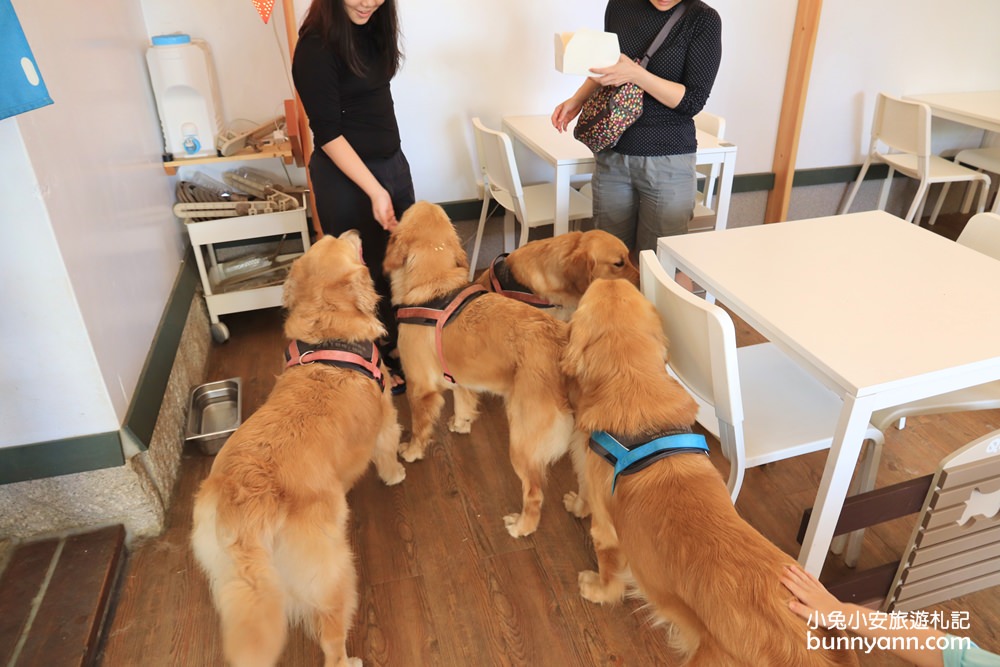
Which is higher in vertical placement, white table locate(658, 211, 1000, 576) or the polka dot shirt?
the polka dot shirt

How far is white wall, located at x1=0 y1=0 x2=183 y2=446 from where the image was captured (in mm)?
1604

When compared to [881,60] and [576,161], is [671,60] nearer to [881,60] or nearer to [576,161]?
[576,161]

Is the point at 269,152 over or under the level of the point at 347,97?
under

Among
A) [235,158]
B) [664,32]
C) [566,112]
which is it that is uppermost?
[664,32]

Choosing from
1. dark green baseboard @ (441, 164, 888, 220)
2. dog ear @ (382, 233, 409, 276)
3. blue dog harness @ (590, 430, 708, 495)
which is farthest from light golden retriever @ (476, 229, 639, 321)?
dark green baseboard @ (441, 164, 888, 220)

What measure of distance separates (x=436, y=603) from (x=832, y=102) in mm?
3783

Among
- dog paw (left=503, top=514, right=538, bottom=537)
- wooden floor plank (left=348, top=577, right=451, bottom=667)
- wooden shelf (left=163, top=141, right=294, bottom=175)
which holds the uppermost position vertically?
wooden shelf (left=163, top=141, right=294, bottom=175)

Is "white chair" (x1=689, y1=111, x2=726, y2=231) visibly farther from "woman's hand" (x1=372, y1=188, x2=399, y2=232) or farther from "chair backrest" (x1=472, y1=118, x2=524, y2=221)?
"woman's hand" (x1=372, y1=188, x2=399, y2=232)

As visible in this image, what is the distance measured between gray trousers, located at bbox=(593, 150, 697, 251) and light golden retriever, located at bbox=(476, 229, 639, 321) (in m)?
0.32

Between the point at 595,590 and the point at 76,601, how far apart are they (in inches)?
55.1

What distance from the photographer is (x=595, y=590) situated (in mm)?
1787

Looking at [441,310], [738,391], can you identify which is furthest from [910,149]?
[441,310]

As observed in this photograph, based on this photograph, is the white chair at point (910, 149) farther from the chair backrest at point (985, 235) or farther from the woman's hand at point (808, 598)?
the woman's hand at point (808, 598)

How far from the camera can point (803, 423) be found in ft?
5.59
